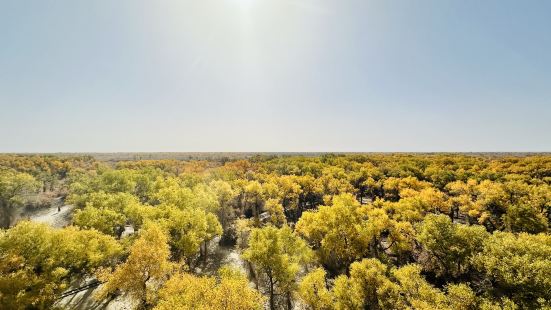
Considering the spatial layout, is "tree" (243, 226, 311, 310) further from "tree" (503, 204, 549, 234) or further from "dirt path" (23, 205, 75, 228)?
"dirt path" (23, 205, 75, 228)

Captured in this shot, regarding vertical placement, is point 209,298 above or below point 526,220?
below

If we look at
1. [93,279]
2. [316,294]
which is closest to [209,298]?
[316,294]

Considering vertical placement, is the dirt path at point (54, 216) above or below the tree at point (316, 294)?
below

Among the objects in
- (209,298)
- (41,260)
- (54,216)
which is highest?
(41,260)

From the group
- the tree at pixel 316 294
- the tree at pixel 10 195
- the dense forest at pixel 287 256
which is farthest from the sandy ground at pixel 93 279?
the tree at pixel 316 294

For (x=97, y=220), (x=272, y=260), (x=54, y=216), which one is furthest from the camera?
(x=54, y=216)

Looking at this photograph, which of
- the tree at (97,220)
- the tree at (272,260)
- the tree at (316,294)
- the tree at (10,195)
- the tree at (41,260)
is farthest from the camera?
the tree at (10,195)

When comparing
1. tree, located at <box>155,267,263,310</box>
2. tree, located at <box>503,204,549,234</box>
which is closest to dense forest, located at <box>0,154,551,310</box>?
tree, located at <box>155,267,263,310</box>

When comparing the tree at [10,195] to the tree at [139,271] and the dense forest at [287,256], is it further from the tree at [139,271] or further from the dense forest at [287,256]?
the tree at [139,271]

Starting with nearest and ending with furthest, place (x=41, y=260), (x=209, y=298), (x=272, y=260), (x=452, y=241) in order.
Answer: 1. (x=209, y=298)
2. (x=41, y=260)
3. (x=272, y=260)
4. (x=452, y=241)

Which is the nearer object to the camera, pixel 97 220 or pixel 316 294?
pixel 316 294

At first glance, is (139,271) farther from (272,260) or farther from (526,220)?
(526,220)
